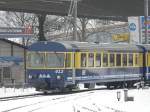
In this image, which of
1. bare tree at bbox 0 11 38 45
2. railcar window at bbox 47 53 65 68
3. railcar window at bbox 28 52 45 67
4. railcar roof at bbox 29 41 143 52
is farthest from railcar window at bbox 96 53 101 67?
bare tree at bbox 0 11 38 45

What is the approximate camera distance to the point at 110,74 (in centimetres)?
3431

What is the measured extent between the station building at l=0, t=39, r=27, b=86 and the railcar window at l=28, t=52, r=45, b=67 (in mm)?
17593

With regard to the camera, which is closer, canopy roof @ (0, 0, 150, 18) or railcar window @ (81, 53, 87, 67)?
railcar window @ (81, 53, 87, 67)

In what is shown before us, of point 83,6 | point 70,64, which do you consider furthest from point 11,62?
point 70,64

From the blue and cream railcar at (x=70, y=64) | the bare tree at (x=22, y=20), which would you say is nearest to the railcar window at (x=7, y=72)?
the bare tree at (x=22, y=20)

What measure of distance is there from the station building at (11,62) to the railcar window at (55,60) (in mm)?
18444

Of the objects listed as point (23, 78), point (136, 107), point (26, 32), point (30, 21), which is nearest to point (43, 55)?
point (136, 107)

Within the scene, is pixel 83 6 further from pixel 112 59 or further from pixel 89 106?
pixel 89 106

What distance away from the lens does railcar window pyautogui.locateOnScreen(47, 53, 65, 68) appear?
3055 centimetres

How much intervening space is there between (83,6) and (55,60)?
65.4 feet

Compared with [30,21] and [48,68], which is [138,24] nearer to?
[48,68]

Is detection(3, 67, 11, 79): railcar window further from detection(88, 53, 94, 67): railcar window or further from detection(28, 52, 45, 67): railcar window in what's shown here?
detection(88, 53, 94, 67): railcar window

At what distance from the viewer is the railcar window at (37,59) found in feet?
102

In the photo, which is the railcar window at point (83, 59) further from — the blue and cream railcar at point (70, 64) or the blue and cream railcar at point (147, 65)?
the blue and cream railcar at point (147, 65)
